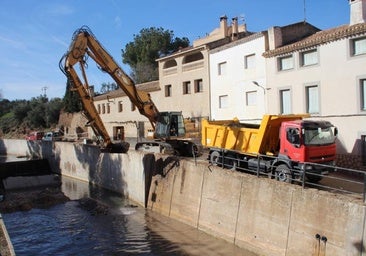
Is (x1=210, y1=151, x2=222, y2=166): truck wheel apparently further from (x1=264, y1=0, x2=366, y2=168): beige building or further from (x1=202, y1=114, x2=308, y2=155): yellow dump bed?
(x1=264, y1=0, x2=366, y2=168): beige building

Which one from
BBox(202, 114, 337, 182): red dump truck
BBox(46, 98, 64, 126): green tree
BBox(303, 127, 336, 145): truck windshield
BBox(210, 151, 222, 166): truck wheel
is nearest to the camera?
BBox(202, 114, 337, 182): red dump truck

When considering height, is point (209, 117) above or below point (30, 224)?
above

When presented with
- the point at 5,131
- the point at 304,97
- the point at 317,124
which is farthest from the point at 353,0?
the point at 5,131

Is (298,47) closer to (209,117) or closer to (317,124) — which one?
(317,124)

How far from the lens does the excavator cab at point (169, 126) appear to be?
2588 cm

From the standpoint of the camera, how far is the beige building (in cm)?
2130

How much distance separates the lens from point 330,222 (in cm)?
1291

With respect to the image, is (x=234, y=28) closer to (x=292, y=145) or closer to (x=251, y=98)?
(x=251, y=98)

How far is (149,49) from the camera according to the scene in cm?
6309

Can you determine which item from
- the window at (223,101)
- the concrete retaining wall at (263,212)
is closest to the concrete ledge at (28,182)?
the window at (223,101)

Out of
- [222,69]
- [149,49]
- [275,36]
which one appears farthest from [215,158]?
[149,49]

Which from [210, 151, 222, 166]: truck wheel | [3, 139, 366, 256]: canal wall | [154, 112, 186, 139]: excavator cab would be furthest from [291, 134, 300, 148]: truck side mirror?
[154, 112, 186, 139]: excavator cab

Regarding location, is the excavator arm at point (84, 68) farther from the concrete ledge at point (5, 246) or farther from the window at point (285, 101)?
the concrete ledge at point (5, 246)

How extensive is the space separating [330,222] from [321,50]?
42.5ft
